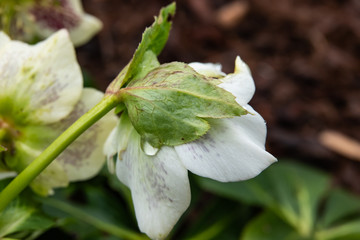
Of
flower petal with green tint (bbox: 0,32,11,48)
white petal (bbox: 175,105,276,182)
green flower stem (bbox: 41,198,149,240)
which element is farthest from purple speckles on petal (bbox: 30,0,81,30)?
white petal (bbox: 175,105,276,182)

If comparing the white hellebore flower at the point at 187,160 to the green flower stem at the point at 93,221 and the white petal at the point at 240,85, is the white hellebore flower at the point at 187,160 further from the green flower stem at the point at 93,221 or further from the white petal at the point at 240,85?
the green flower stem at the point at 93,221

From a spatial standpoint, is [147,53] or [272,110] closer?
[147,53]

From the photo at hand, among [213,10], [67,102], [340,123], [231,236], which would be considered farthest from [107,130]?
[213,10]

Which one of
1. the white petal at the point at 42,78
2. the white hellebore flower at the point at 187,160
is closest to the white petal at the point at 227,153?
the white hellebore flower at the point at 187,160

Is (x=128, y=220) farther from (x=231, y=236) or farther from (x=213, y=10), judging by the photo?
(x=213, y=10)

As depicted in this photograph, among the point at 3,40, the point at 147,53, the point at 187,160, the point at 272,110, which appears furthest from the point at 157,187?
the point at 272,110

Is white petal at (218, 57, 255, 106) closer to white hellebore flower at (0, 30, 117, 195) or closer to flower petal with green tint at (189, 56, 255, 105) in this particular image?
flower petal with green tint at (189, 56, 255, 105)

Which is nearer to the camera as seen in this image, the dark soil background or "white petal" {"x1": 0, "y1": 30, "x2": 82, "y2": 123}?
"white petal" {"x1": 0, "y1": 30, "x2": 82, "y2": 123}

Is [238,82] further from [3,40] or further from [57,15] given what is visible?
[57,15]

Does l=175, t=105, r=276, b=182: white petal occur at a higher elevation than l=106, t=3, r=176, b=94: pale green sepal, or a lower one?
lower
